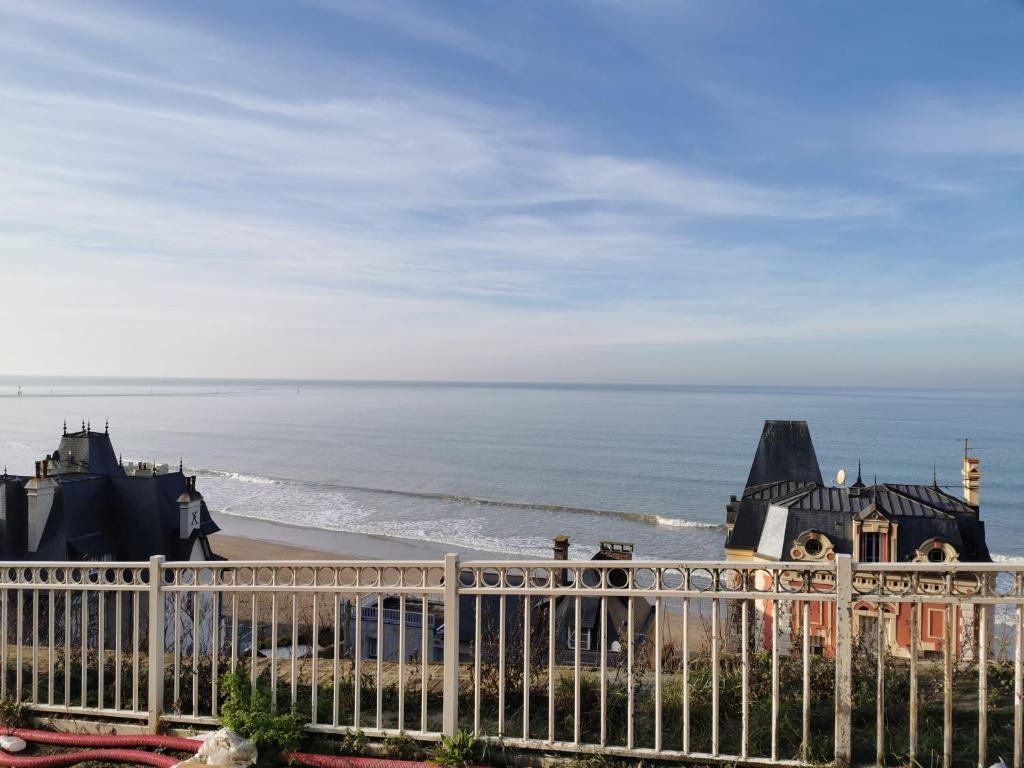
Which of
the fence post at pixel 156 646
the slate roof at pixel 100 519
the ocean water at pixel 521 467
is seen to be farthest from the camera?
the ocean water at pixel 521 467

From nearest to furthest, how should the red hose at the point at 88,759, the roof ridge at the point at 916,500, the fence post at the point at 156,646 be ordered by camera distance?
the red hose at the point at 88,759 < the fence post at the point at 156,646 < the roof ridge at the point at 916,500

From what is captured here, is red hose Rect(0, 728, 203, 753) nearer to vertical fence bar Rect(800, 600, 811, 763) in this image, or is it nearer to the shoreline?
vertical fence bar Rect(800, 600, 811, 763)

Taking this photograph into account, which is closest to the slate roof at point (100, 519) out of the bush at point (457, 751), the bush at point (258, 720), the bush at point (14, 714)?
the bush at point (14, 714)

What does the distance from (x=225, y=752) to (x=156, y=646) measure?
3.84ft

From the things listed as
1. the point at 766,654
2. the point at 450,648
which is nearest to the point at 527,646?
the point at 450,648

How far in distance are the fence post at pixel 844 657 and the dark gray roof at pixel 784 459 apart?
21.1 m

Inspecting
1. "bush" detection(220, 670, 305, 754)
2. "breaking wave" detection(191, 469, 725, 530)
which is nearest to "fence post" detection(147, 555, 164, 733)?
"bush" detection(220, 670, 305, 754)

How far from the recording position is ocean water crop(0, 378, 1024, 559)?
139 ft

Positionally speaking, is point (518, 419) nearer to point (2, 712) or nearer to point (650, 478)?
point (650, 478)

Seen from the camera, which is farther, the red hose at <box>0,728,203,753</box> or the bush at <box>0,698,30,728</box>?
the bush at <box>0,698,30,728</box>

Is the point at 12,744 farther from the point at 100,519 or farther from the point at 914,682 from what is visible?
the point at 100,519

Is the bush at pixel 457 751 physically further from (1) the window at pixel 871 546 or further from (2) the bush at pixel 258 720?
(1) the window at pixel 871 546

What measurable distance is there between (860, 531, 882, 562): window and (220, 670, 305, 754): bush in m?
16.5

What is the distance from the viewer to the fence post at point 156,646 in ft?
17.5
